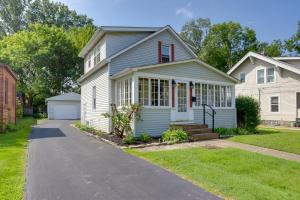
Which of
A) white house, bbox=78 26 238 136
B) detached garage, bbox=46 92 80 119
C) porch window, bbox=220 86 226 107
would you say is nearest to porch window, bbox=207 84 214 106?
white house, bbox=78 26 238 136

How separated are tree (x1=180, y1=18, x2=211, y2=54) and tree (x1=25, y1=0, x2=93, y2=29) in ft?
70.7

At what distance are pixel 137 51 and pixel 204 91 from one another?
15.0 feet

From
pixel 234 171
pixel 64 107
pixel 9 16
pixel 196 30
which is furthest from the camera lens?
pixel 9 16

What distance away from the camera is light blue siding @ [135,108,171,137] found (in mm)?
12375

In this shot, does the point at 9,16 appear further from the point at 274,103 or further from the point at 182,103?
the point at 274,103

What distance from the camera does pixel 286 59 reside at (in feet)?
75.2

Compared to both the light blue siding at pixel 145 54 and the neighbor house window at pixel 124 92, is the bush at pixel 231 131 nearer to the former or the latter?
the neighbor house window at pixel 124 92

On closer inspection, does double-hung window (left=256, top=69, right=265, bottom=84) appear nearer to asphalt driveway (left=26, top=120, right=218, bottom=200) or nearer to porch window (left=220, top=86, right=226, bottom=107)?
porch window (left=220, top=86, right=226, bottom=107)

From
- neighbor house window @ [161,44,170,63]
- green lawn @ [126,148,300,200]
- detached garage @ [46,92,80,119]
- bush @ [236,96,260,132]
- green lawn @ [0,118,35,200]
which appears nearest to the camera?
green lawn @ [0,118,35,200]

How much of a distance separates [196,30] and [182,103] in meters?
36.8

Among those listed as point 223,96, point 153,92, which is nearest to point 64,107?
point 223,96

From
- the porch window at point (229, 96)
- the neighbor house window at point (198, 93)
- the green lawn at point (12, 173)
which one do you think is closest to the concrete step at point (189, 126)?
the neighbor house window at point (198, 93)

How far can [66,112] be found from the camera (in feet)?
117

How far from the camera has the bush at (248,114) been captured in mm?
16172
